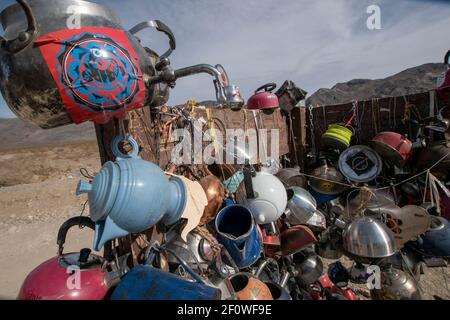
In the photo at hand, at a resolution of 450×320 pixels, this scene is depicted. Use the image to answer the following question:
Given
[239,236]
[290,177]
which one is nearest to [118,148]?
[239,236]

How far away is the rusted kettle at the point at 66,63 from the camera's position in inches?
38.7

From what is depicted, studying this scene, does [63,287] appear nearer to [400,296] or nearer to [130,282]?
[130,282]

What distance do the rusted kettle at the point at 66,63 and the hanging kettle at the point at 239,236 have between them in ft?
3.76

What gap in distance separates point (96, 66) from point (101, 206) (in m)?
0.59

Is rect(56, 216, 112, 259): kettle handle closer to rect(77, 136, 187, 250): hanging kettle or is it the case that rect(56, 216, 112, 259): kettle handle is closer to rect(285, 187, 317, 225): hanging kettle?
rect(77, 136, 187, 250): hanging kettle

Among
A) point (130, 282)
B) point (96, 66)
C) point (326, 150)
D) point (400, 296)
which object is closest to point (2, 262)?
point (130, 282)

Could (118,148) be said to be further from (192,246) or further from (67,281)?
(192,246)

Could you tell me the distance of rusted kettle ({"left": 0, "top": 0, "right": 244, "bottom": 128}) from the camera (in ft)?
3.23

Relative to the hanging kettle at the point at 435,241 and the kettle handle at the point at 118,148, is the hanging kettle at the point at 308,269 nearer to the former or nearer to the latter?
the hanging kettle at the point at 435,241

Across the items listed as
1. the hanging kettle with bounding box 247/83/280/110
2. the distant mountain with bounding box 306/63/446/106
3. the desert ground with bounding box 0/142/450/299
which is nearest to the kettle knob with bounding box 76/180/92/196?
the desert ground with bounding box 0/142/450/299

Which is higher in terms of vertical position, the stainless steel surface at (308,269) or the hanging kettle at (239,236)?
the hanging kettle at (239,236)

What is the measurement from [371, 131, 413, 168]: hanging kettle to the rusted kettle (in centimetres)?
353

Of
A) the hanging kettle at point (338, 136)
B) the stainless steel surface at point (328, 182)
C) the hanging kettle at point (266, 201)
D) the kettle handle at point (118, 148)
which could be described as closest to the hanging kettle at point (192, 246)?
the hanging kettle at point (266, 201)

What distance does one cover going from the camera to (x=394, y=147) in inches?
139
